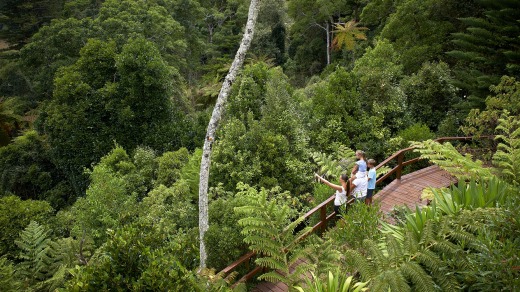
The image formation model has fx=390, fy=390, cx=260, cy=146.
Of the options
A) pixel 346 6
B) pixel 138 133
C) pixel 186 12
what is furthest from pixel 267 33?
pixel 138 133

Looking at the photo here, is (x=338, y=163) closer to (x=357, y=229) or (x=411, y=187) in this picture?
(x=411, y=187)

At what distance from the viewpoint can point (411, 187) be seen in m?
8.66

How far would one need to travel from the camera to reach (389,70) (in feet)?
41.9

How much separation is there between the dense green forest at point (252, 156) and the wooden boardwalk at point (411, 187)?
0.56 meters

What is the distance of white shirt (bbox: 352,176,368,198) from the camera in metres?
7.18

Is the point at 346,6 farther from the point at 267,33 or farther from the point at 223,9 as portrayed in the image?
the point at 223,9

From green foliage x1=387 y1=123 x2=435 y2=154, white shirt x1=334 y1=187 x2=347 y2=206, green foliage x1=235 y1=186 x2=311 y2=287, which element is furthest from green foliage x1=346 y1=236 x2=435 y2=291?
green foliage x1=387 y1=123 x2=435 y2=154

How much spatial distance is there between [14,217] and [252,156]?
6111 mm

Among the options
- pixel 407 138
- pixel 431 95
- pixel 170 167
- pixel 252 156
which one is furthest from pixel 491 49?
pixel 170 167

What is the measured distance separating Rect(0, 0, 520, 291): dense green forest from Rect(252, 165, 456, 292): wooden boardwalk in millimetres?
557

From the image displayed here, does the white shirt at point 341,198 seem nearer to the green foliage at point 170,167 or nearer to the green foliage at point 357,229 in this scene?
the green foliage at point 357,229

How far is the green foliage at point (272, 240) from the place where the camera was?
535cm

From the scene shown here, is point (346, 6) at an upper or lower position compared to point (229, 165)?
upper

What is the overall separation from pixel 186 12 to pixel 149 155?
14177mm
